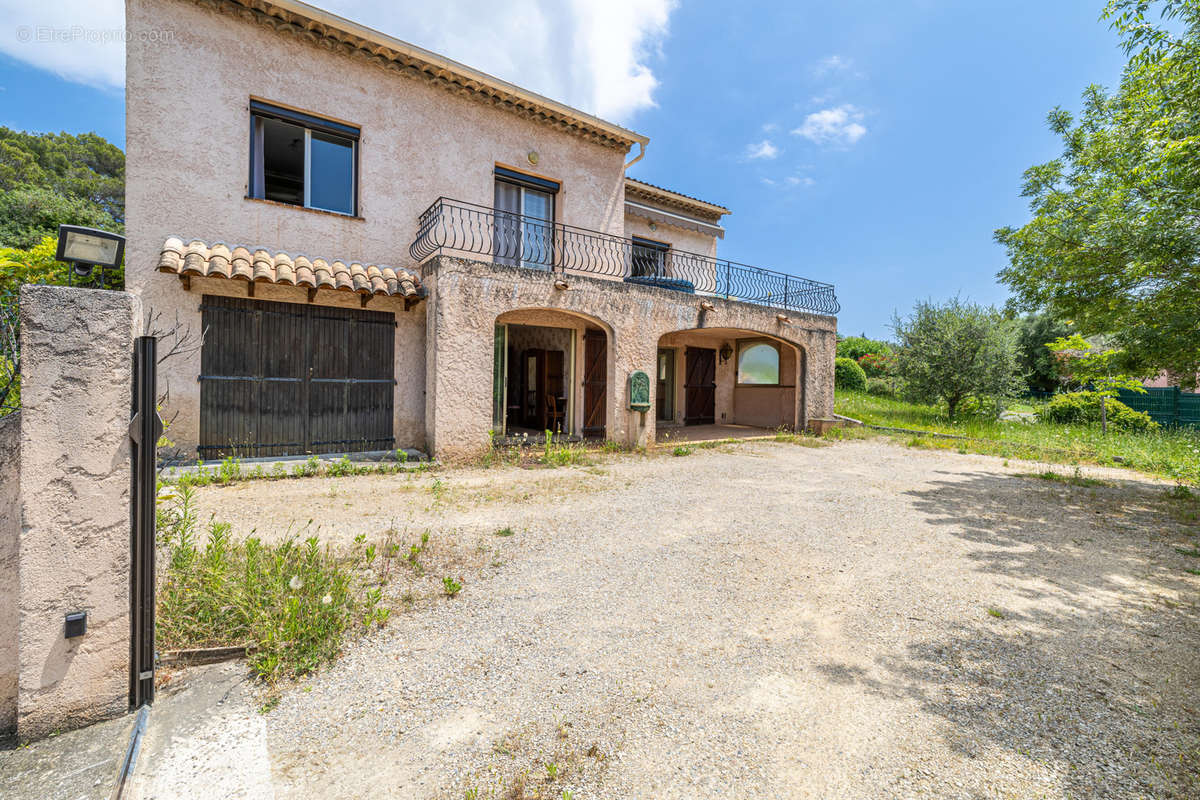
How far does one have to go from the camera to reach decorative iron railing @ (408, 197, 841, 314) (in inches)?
340

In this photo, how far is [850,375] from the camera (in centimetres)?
2103

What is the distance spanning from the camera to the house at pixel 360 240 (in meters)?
6.75

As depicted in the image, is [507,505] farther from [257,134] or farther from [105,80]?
[105,80]

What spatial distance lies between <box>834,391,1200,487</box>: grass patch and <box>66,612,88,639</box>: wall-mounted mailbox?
1167 centimetres

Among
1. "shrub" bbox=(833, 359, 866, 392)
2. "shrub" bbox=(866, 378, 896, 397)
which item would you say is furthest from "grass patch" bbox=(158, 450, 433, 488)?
"shrub" bbox=(866, 378, 896, 397)

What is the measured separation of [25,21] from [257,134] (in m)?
2.86

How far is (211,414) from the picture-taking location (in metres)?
6.84

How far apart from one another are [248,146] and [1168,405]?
24.2 metres

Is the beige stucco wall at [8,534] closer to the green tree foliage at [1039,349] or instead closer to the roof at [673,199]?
the roof at [673,199]

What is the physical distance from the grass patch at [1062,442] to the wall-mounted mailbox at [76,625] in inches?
459

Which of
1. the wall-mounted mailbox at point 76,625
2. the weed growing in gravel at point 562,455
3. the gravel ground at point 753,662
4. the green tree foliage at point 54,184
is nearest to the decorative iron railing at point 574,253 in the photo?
the weed growing in gravel at point 562,455

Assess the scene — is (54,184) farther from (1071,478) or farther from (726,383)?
(1071,478)

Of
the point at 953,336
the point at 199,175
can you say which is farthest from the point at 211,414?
the point at 953,336

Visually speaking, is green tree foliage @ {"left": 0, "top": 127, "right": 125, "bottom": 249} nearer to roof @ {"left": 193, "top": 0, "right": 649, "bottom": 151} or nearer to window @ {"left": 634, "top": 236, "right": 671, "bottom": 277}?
roof @ {"left": 193, "top": 0, "right": 649, "bottom": 151}
